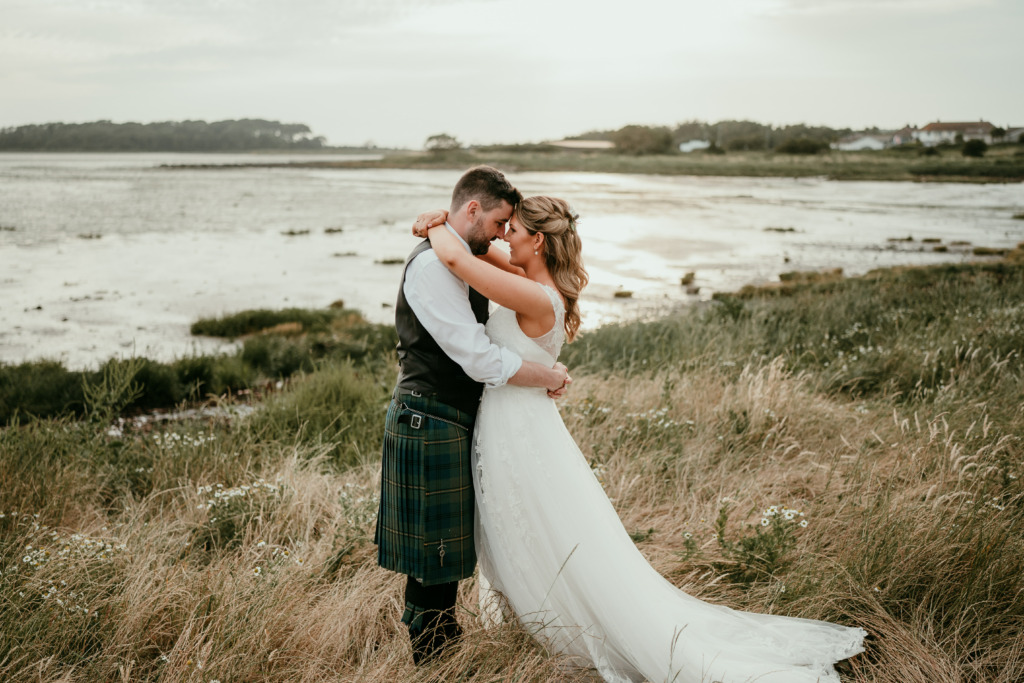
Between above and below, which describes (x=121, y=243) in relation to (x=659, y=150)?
below

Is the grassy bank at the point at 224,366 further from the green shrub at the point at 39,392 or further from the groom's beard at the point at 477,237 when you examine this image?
the groom's beard at the point at 477,237

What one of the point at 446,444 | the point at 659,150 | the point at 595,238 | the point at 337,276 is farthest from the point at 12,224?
the point at 659,150

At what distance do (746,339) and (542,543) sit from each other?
22.2 feet

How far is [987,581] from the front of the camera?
358 cm

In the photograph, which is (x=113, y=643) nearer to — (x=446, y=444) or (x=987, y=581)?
(x=446, y=444)

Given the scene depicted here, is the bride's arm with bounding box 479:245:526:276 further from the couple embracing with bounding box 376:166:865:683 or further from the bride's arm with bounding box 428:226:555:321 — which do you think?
the bride's arm with bounding box 428:226:555:321

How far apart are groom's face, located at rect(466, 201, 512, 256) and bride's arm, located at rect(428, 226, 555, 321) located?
4.5 inches

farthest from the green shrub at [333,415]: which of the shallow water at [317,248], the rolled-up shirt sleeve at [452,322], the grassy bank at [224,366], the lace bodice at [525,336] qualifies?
the shallow water at [317,248]

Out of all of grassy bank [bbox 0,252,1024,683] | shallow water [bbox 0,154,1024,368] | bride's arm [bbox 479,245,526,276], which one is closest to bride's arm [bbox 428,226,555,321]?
bride's arm [bbox 479,245,526,276]

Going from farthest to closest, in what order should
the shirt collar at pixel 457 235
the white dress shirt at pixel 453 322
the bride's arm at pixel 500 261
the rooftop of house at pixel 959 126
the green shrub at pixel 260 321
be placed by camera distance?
1. the rooftop of house at pixel 959 126
2. the green shrub at pixel 260 321
3. the bride's arm at pixel 500 261
4. the shirt collar at pixel 457 235
5. the white dress shirt at pixel 453 322

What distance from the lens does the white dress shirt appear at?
280 centimetres

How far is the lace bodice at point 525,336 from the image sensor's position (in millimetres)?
3088

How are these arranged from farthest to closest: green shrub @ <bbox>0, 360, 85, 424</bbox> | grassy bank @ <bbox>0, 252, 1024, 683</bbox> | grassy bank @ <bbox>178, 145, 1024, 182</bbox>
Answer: grassy bank @ <bbox>178, 145, 1024, 182</bbox> < green shrub @ <bbox>0, 360, 85, 424</bbox> < grassy bank @ <bbox>0, 252, 1024, 683</bbox>

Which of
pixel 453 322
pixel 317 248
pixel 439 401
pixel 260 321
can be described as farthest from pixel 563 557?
pixel 317 248
